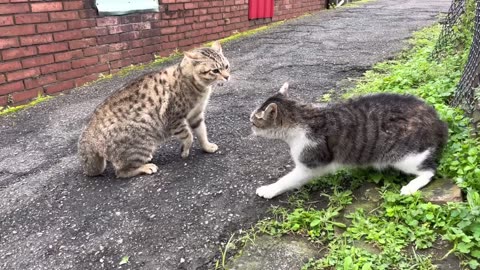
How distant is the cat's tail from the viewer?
10.5 feet

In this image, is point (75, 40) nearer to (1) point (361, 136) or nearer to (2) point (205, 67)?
(2) point (205, 67)

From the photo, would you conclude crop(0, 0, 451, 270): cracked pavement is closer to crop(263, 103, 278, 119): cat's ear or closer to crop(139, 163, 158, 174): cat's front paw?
crop(139, 163, 158, 174): cat's front paw

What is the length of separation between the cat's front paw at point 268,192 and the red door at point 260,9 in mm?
7108

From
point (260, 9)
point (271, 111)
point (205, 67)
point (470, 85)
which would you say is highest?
point (260, 9)

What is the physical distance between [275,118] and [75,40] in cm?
389

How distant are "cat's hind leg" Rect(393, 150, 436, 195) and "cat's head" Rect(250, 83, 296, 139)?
822mm

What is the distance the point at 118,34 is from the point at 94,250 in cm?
436

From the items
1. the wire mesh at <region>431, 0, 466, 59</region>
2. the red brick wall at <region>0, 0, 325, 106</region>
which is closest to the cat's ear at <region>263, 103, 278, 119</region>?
the wire mesh at <region>431, 0, 466, 59</region>

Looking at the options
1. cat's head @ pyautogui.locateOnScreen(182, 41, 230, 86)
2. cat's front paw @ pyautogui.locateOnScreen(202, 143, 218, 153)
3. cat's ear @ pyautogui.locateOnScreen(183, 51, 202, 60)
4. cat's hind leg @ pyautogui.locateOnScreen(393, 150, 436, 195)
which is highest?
cat's ear @ pyautogui.locateOnScreen(183, 51, 202, 60)

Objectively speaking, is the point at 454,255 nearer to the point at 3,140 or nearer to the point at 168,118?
the point at 168,118

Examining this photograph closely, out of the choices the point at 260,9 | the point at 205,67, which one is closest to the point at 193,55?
the point at 205,67

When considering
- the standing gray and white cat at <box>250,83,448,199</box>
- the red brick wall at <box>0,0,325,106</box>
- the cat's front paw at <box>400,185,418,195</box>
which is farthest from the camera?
the red brick wall at <box>0,0,325,106</box>

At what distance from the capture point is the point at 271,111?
9.31 ft

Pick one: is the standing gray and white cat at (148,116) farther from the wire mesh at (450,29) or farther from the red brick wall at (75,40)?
the wire mesh at (450,29)
